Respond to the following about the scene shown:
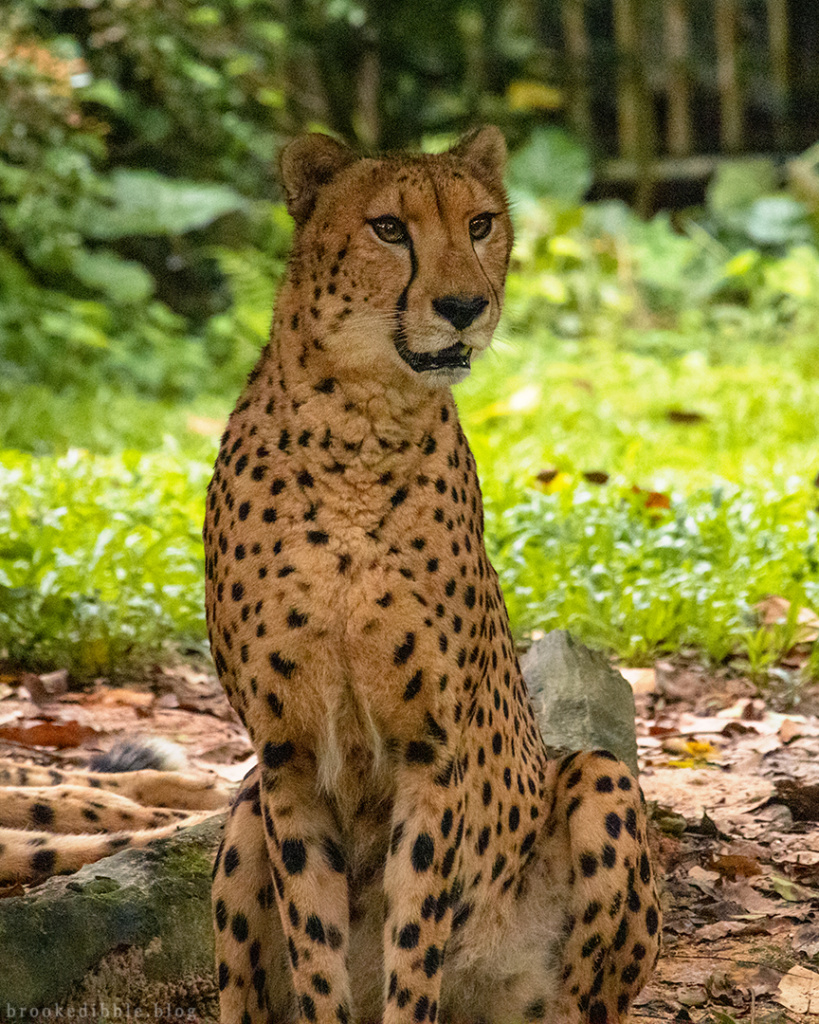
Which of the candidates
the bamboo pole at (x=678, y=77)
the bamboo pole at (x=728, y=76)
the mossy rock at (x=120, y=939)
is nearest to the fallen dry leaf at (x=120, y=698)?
the mossy rock at (x=120, y=939)

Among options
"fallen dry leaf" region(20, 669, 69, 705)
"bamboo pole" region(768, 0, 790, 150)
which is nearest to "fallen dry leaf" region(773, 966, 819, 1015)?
"fallen dry leaf" region(20, 669, 69, 705)

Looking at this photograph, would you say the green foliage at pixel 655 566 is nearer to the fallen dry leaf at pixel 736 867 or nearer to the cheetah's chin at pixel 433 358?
the fallen dry leaf at pixel 736 867

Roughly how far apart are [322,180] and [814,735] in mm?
2347

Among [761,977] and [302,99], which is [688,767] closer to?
[761,977]

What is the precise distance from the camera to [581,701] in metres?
3.62

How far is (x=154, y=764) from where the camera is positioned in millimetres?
3674

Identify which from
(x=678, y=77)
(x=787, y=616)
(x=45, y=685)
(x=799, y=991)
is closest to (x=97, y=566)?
(x=45, y=685)

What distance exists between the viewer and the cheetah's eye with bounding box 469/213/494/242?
255cm

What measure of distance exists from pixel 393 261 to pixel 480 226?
23 centimetres

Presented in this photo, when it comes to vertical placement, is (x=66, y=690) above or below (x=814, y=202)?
below

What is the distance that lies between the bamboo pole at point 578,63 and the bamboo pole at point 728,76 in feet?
3.75

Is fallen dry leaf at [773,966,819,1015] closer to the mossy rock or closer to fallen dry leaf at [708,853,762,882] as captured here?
fallen dry leaf at [708,853,762,882]

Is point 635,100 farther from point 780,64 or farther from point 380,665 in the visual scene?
point 380,665

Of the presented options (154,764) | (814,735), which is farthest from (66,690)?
(814,735)
